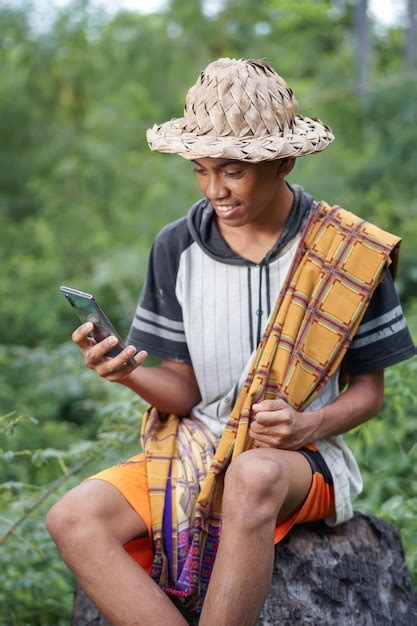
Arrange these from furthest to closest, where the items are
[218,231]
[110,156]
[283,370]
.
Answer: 1. [110,156]
2. [218,231]
3. [283,370]

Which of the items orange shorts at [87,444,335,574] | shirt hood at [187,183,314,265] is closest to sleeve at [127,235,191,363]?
A: shirt hood at [187,183,314,265]

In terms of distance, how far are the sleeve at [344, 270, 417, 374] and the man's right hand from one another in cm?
74

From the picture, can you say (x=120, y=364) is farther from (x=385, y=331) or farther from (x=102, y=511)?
(x=385, y=331)

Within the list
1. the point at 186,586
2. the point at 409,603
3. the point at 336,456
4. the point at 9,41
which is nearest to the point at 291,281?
the point at 336,456

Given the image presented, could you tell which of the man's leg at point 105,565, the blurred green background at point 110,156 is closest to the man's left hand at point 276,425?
the man's leg at point 105,565

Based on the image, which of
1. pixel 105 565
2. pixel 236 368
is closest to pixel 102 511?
pixel 105 565

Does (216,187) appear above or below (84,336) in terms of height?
above

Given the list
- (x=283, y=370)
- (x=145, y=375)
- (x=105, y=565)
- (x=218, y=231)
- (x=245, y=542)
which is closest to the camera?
(x=245, y=542)

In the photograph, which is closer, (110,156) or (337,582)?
(337,582)

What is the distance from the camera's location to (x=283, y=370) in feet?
9.88

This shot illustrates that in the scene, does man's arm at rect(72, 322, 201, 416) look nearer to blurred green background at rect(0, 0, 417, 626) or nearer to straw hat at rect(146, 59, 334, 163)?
straw hat at rect(146, 59, 334, 163)

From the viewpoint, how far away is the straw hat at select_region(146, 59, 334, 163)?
111 inches

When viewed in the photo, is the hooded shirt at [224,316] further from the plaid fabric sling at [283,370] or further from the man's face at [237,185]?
the man's face at [237,185]

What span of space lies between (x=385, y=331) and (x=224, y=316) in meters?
0.52
